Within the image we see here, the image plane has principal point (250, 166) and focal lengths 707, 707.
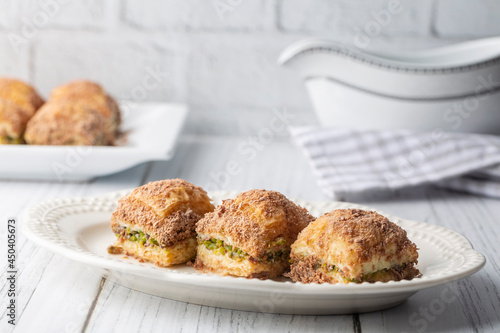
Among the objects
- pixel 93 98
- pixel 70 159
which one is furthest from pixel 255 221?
pixel 93 98

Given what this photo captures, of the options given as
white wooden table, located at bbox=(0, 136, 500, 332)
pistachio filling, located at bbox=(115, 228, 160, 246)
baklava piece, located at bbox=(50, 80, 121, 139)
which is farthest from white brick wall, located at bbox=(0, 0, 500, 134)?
pistachio filling, located at bbox=(115, 228, 160, 246)

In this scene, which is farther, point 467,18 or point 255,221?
point 467,18

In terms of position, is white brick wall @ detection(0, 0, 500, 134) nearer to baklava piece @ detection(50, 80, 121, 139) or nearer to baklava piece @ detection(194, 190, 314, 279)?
baklava piece @ detection(50, 80, 121, 139)

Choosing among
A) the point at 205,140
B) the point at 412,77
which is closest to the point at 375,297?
the point at 412,77

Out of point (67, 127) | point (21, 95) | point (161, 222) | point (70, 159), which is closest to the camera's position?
point (161, 222)

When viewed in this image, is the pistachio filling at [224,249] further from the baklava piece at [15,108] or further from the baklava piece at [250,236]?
the baklava piece at [15,108]

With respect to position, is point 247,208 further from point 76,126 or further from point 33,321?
point 76,126

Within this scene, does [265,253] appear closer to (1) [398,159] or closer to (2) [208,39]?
(1) [398,159]
